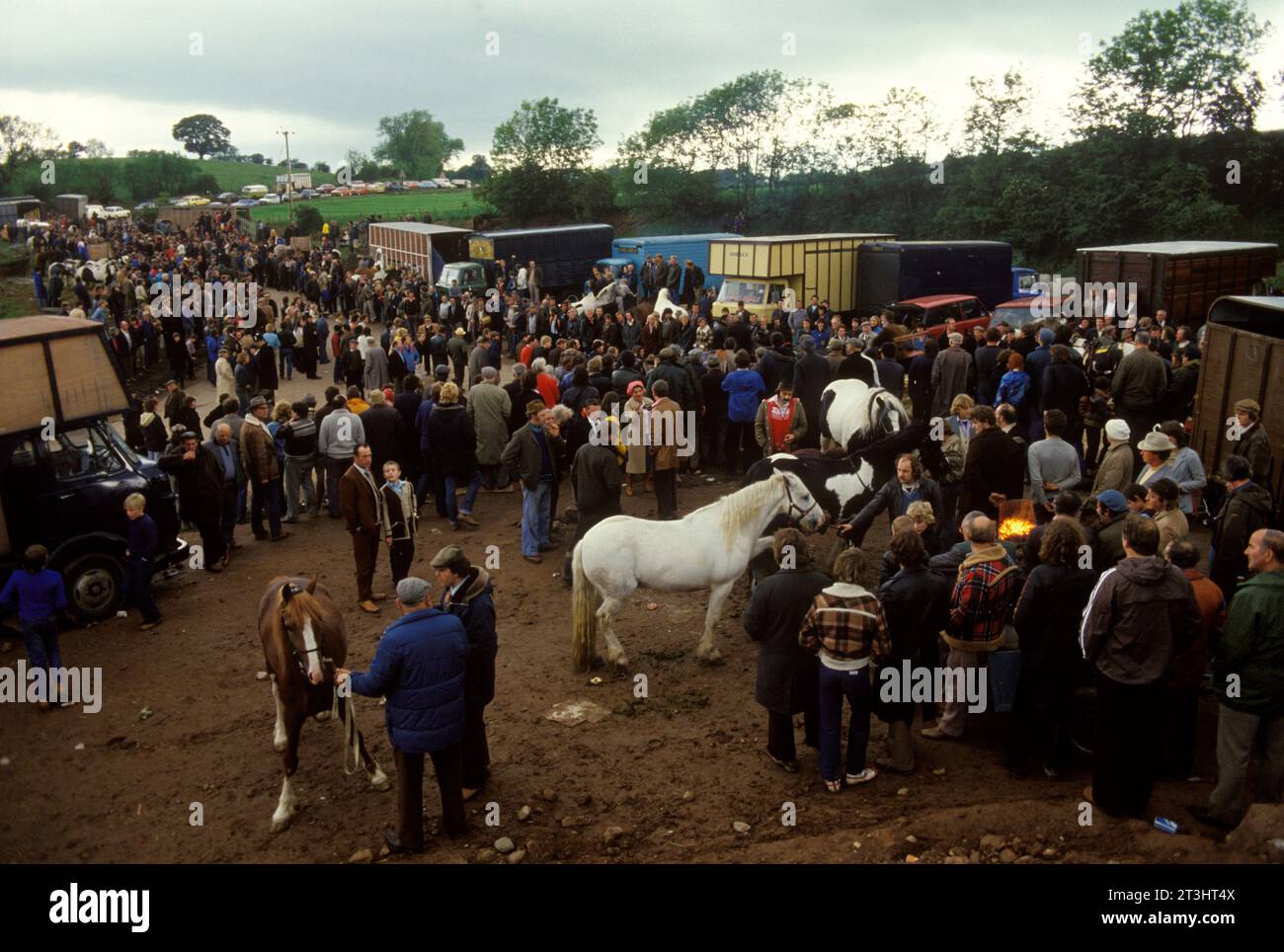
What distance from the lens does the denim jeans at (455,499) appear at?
485 inches

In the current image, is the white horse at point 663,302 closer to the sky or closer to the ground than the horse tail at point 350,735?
closer to the sky

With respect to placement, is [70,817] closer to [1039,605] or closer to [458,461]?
[458,461]

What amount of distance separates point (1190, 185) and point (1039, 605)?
112 feet

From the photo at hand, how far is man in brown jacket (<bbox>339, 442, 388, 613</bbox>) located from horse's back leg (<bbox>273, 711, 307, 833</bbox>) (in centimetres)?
331

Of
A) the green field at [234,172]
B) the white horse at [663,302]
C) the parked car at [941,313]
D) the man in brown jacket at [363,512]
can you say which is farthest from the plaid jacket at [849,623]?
the green field at [234,172]

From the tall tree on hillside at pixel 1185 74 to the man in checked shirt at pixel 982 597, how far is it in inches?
1406

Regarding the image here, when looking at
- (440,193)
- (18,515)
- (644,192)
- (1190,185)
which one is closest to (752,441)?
(18,515)

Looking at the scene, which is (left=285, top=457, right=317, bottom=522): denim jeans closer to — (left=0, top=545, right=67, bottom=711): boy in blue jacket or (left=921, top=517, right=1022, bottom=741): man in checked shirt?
(left=0, top=545, right=67, bottom=711): boy in blue jacket

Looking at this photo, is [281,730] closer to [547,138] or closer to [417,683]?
[417,683]

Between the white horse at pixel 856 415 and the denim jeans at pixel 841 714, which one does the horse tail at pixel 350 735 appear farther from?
the white horse at pixel 856 415

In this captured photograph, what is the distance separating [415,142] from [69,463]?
86220mm

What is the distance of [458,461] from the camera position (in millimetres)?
12086

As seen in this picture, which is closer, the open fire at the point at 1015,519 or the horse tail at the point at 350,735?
the horse tail at the point at 350,735

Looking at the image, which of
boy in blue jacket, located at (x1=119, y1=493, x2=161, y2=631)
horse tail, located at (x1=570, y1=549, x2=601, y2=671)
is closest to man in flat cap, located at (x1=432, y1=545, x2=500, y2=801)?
horse tail, located at (x1=570, y1=549, x2=601, y2=671)
